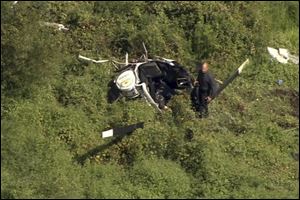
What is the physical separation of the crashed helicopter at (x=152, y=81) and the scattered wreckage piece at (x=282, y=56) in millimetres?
1032

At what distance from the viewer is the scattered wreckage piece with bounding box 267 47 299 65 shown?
12.3 metres

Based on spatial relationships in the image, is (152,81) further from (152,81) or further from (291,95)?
(291,95)

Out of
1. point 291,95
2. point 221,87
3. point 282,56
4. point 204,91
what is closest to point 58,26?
point 204,91

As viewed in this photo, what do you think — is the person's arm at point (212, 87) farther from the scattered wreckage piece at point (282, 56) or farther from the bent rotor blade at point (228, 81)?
the scattered wreckage piece at point (282, 56)

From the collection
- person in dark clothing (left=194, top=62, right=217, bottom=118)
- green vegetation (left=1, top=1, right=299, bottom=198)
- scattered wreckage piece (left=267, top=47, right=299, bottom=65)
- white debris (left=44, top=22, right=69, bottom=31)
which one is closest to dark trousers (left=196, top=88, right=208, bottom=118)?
person in dark clothing (left=194, top=62, right=217, bottom=118)

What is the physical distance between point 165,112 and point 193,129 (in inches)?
25.4

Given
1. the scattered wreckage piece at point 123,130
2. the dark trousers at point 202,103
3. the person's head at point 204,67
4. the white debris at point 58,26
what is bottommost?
the scattered wreckage piece at point 123,130

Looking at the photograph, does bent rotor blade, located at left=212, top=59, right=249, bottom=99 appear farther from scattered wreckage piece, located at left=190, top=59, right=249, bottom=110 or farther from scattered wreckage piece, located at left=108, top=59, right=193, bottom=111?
scattered wreckage piece, located at left=108, top=59, right=193, bottom=111

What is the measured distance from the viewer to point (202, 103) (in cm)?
1095

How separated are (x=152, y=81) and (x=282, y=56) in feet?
8.48

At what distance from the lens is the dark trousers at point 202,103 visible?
1089cm

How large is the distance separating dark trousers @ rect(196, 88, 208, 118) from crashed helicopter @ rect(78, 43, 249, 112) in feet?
0.26

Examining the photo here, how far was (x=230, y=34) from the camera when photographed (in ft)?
40.2

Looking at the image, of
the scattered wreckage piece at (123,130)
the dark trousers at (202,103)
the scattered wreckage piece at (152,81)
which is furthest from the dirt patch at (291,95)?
the scattered wreckage piece at (123,130)
